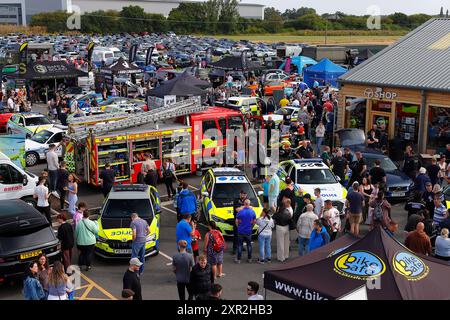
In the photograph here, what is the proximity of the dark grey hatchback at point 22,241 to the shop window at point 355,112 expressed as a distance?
1701 centimetres

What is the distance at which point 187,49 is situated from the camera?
7812 cm

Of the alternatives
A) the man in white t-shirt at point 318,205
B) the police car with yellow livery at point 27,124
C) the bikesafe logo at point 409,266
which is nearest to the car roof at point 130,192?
the man in white t-shirt at point 318,205

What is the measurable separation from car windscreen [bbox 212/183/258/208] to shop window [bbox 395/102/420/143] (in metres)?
11.3

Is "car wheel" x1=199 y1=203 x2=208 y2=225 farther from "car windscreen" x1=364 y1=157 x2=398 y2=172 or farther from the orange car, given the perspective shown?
the orange car

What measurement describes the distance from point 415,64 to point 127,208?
16333 mm

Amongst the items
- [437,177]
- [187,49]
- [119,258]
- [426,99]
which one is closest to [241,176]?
[119,258]

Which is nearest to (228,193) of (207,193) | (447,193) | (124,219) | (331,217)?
(207,193)

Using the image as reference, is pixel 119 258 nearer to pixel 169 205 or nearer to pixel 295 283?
pixel 169 205

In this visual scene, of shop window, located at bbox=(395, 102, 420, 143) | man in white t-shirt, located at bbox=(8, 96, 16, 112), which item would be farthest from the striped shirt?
man in white t-shirt, located at bbox=(8, 96, 16, 112)

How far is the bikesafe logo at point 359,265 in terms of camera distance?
8289 mm

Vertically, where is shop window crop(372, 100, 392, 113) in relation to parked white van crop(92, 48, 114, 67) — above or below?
below

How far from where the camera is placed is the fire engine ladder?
62.1ft

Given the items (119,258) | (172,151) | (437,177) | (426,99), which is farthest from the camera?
(426,99)

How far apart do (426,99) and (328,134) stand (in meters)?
4.83
